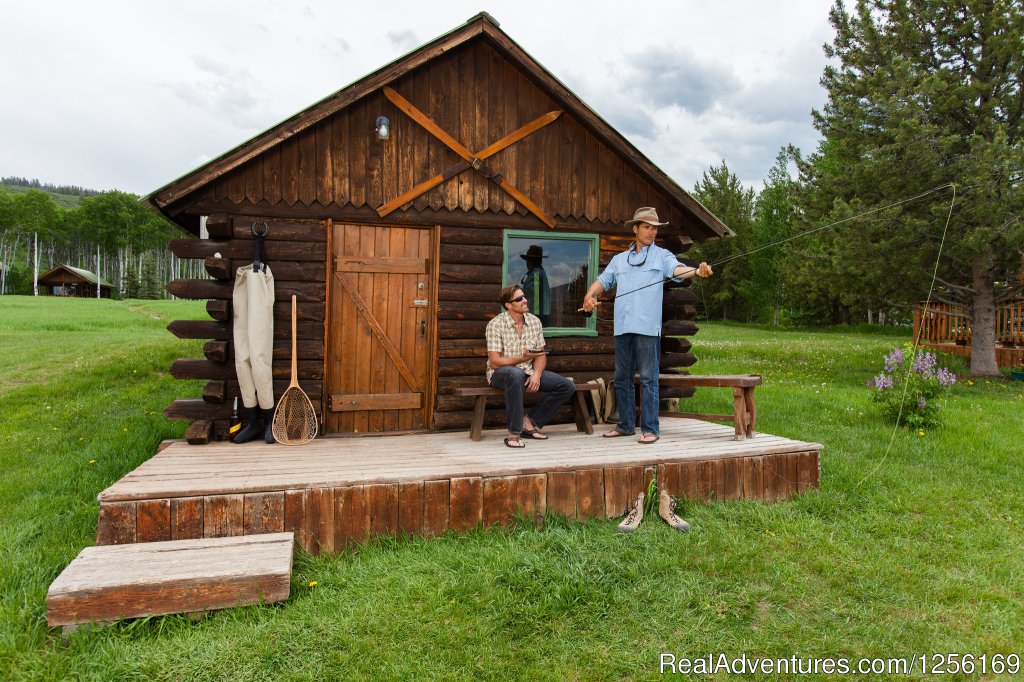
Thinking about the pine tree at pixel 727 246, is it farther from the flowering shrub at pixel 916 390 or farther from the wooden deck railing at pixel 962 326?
the flowering shrub at pixel 916 390

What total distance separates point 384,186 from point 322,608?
4208 millimetres

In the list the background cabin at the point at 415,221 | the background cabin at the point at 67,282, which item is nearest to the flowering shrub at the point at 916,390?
the background cabin at the point at 415,221

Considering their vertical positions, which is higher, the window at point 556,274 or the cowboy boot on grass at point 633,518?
the window at point 556,274

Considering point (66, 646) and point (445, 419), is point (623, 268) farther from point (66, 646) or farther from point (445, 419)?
point (66, 646)

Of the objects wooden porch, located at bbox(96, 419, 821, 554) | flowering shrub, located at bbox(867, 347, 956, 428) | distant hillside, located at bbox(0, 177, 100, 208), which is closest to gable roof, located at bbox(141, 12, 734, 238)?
wooden porch, located at bbox(96, 419, 821, 554)

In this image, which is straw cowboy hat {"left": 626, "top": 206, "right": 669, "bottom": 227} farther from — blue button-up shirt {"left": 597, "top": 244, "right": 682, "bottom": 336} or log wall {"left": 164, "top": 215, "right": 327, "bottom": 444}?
log wall {"left": 164, "top": 215, "right": 327, "bottom": 444}

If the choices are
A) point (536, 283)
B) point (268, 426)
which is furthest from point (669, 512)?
point (268, 426)

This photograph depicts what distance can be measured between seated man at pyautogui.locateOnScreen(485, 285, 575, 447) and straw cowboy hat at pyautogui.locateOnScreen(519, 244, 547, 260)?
1.22 metres

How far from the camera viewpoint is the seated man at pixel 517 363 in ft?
19.1

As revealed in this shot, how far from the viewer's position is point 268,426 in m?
5.97

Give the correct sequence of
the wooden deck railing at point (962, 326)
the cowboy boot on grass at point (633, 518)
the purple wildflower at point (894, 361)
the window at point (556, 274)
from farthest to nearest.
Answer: the wooden deck railing at point (962, 326), the purple wildflower at point (894, 361), the window at point (556, 274), the cowboy boot on grass at point (633, 518)

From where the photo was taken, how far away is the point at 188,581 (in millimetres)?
3426

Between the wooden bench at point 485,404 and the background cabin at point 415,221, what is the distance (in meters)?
A: 0.66

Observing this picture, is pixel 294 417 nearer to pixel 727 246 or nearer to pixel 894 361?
pixel 894 361
